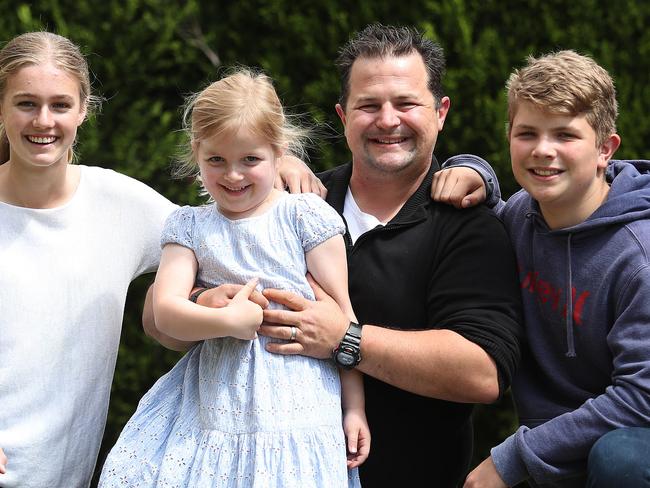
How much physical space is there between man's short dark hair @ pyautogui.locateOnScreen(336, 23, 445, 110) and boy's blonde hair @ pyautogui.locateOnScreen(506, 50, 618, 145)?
398 millimetres

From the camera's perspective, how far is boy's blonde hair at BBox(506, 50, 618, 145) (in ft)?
9.86

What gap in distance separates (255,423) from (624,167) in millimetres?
1262

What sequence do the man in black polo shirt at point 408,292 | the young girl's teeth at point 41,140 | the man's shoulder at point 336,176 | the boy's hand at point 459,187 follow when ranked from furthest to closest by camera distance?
the man's shoulder at point 336,176
the boy's hand at point 459,187
the young girl's teeth at point 41,140
the man in black polo shirt at point 408,292

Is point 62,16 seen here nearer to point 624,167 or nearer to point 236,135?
point 236,135

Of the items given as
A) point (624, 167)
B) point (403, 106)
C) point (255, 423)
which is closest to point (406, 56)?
point (403, 106)

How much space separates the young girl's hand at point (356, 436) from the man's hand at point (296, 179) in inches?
27.5

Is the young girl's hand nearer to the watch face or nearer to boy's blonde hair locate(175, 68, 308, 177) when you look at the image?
the watch face

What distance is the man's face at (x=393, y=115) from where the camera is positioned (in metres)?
3.36

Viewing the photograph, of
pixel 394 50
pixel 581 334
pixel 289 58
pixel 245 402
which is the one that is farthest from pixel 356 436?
pixel 289 58

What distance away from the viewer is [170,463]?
2.90 metres

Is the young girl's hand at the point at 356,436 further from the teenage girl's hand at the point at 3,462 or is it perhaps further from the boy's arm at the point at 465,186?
the teenage girl's hand at the point at 3,462

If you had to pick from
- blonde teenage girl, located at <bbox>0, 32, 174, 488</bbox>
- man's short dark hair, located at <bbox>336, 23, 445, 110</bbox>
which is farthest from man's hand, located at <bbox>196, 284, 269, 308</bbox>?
man's short dark hair, located at <bbox>336, 23, 445, 110</bbox>

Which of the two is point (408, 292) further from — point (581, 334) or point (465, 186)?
point (581, 334)

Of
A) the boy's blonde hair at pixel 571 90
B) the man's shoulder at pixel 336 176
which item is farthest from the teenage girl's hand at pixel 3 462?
the boy's blonde hair at pixel 571 90
